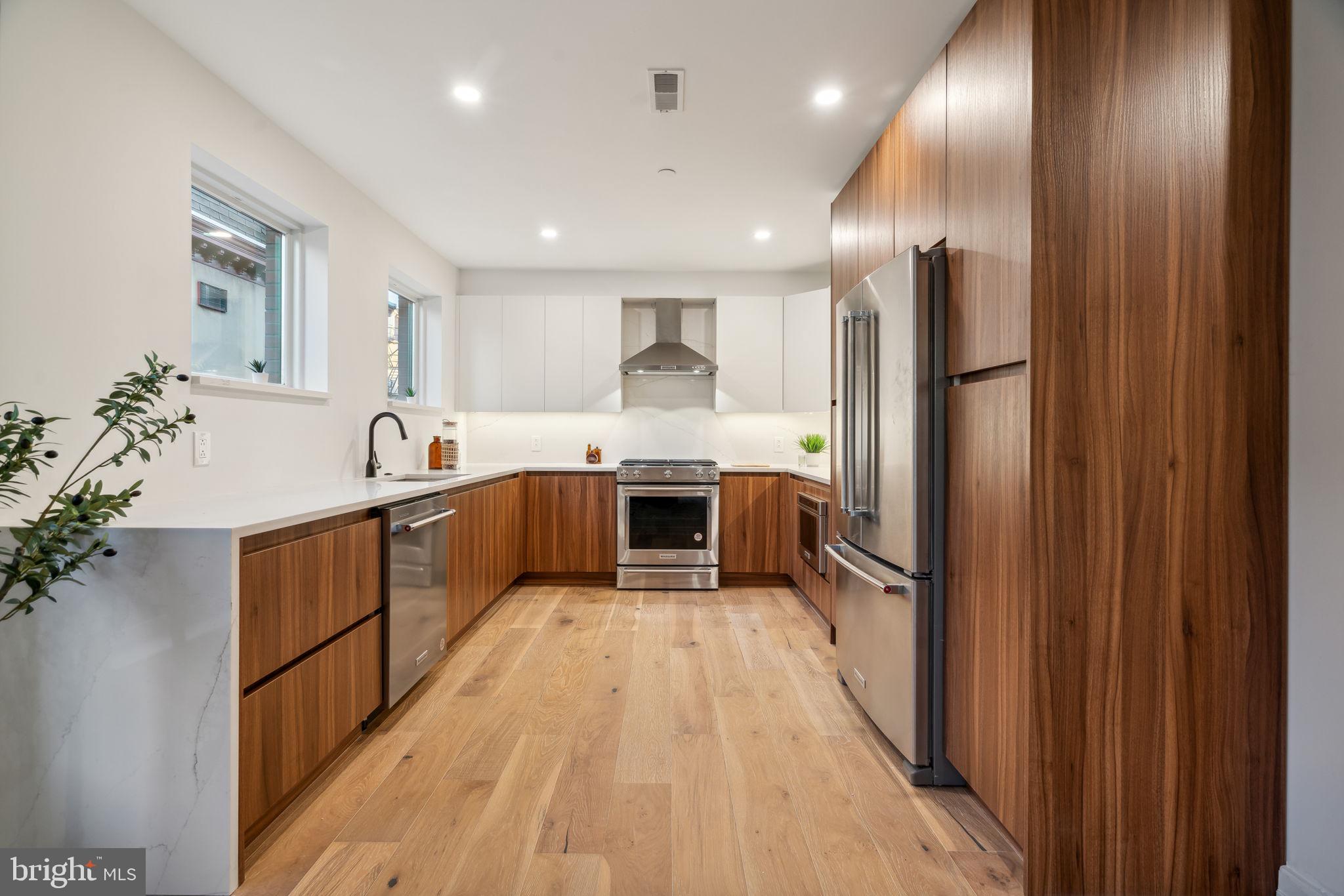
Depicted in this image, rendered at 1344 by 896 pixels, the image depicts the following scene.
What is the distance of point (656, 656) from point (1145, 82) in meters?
2.66

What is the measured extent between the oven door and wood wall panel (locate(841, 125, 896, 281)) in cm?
206

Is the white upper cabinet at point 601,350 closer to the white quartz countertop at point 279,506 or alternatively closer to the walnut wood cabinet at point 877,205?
the white quartz countertop at point 279,506

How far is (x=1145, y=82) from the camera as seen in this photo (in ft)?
4.56

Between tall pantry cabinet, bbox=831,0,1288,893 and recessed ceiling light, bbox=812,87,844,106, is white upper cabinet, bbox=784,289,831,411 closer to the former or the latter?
recessed ceiling light, bbox=812,87,844,106

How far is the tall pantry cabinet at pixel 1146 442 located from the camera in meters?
1.34

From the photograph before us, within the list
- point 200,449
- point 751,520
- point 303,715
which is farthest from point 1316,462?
point 751,520

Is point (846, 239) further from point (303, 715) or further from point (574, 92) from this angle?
point (303, 715)

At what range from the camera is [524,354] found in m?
4.75

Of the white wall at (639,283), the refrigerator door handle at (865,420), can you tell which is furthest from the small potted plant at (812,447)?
the refrigerator door handle at (865,420)

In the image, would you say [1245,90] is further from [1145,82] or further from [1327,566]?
[1327,566]

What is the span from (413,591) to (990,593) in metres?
2.02

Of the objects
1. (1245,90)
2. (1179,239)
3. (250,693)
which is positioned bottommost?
(250,693)

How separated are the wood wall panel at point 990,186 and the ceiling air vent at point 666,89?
89cm

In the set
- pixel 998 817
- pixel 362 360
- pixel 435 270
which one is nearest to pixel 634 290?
pixel 435 270
